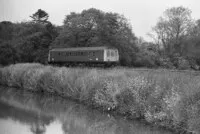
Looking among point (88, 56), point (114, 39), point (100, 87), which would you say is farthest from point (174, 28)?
point (100, 87)

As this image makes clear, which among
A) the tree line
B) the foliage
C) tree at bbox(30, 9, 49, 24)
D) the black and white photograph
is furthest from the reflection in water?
tree at bbox(30, 9, 49, 24)

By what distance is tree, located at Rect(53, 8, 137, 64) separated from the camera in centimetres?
3772

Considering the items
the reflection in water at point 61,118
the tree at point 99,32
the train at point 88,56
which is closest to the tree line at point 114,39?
the tree at point 99,32

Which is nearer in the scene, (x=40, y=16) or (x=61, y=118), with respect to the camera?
(x=61, y=118)

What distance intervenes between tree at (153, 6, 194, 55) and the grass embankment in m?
26.4

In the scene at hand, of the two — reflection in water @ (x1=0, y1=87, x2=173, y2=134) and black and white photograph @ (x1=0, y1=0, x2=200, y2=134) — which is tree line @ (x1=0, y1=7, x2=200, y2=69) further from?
reflection in water @ (x1=0, y1=87, x2=173, y2=134)

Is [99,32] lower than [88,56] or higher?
higher

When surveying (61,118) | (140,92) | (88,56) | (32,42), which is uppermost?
(32,42)

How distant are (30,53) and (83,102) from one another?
28.3m

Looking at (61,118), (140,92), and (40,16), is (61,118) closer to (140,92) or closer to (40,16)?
(140,92)

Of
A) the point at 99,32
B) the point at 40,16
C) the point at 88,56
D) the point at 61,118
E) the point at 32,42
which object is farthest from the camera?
the point at 40,16

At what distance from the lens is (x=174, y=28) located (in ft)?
139

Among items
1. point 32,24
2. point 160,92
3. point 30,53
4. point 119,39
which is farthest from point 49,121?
point 32,24

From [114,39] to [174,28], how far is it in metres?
10.9
